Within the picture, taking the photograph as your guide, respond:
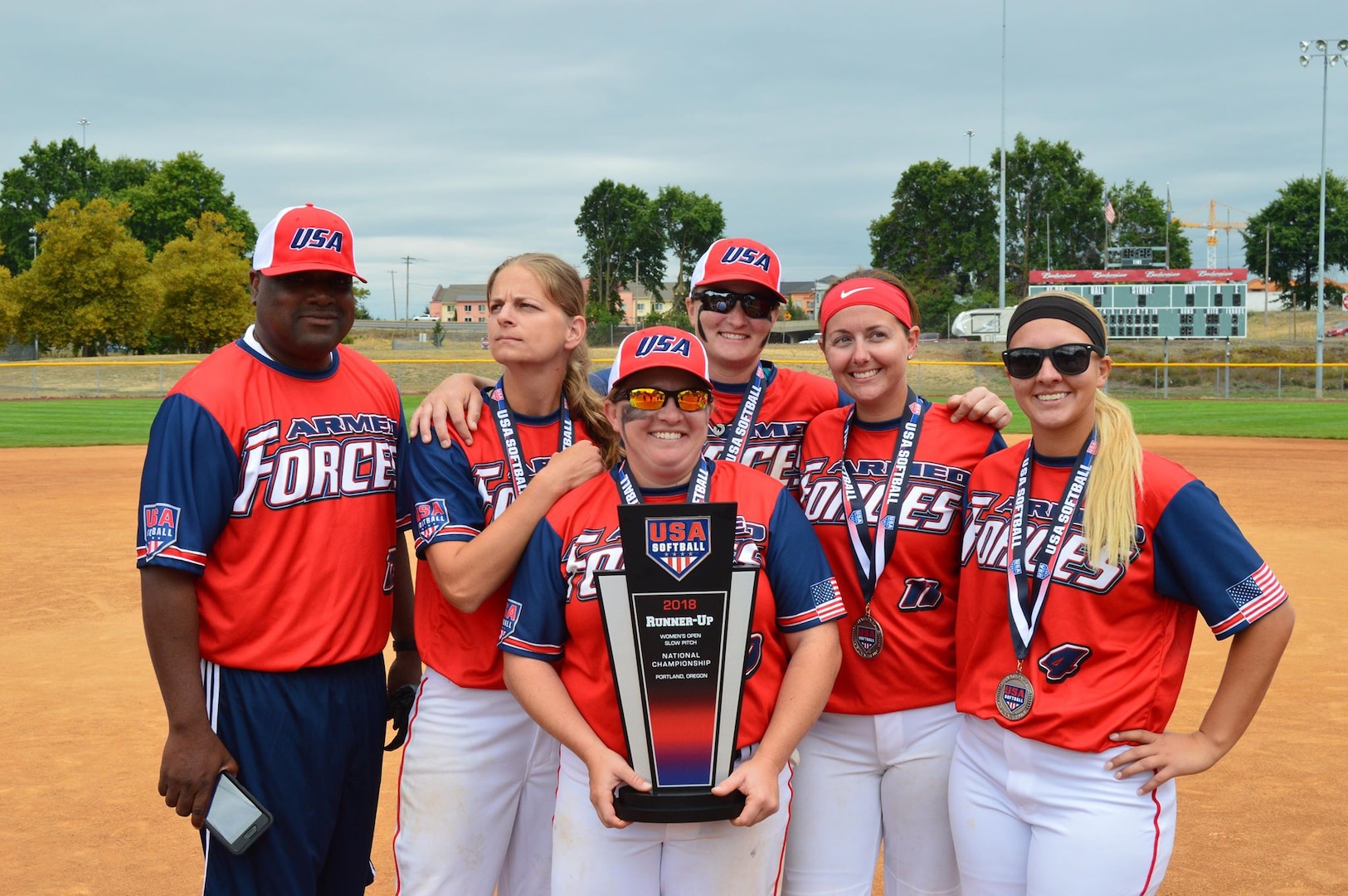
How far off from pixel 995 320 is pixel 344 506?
62519 mm

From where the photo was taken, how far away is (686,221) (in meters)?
84.4

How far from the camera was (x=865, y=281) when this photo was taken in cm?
366

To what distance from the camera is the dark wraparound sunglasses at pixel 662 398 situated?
299cm

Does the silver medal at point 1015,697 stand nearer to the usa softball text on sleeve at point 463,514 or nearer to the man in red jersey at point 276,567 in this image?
the usa softball text on sleeve at point 463,514

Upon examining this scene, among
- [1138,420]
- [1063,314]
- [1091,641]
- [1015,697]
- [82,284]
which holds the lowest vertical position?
Answer: [1138,420]

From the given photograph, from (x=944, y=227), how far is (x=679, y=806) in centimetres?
8735

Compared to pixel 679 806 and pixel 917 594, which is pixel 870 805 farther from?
pixel 679 806

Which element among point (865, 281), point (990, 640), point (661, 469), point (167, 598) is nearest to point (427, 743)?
point (167, 598)

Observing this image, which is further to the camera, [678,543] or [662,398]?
[662,398]

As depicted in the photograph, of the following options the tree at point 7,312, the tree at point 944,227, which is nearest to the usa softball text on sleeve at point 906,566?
the tree at point 7,312

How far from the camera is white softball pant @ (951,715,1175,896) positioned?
113 inches

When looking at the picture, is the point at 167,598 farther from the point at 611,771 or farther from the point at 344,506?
the point at 611,771

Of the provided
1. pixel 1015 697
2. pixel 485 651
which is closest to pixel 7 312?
pixel 485 651

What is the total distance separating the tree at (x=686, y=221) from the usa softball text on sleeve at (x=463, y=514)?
81307mm
